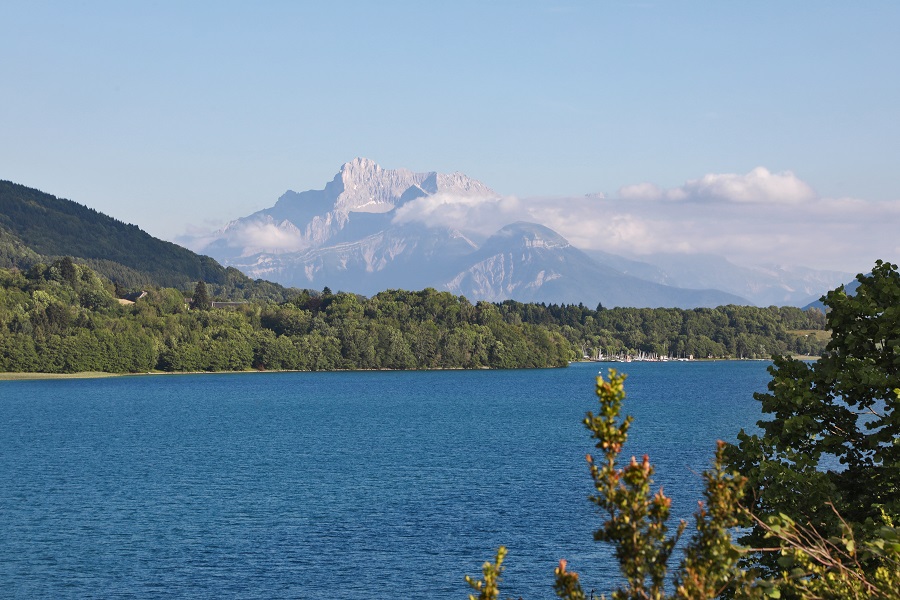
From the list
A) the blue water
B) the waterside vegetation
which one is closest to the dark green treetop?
the waterside vegetation

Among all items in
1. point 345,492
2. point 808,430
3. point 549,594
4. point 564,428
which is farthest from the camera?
point 564,428

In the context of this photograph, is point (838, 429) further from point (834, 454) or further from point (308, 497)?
point (308, 497)

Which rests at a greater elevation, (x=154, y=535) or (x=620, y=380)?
(x=620, y=380)

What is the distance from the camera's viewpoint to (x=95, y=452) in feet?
314

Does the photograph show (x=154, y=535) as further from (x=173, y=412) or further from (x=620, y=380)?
(x=173, y=412)

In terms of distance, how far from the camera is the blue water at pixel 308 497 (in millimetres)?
46281

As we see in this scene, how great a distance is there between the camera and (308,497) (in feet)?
224

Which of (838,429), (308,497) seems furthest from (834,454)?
(308,497)

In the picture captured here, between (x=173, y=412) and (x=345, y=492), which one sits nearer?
(x=345, y=492)

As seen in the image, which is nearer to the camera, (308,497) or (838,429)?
(838,429)

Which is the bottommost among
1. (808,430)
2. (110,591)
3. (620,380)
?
(110,591)

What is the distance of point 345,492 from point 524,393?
11215cm

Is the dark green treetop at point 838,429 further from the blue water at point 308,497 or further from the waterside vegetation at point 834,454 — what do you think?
the blue water at point 308,497

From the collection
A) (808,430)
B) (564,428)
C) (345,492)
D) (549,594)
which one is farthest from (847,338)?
(564,428)
